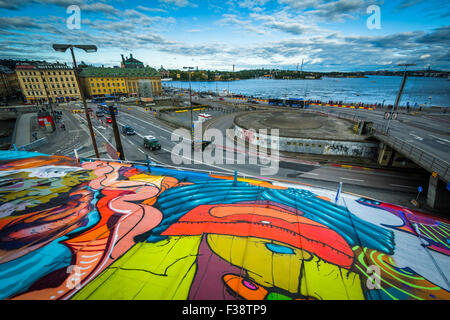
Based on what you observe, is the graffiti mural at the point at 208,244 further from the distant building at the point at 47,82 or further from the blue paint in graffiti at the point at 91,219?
the distant building at the point at 47,82

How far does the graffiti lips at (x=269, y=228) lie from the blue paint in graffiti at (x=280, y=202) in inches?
23.5

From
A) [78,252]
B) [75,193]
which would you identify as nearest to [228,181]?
[78,252]

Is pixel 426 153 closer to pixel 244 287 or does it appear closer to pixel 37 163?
pixel 244 287

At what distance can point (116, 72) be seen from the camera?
115 m

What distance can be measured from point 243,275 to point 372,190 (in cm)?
2137

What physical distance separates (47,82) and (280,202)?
140 m

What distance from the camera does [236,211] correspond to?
1095 cm

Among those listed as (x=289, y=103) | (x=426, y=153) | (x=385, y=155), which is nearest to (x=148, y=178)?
(x=426, y=153)

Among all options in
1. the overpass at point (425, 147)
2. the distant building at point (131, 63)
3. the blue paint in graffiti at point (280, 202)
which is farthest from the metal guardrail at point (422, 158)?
the distant building at point (131, 63)

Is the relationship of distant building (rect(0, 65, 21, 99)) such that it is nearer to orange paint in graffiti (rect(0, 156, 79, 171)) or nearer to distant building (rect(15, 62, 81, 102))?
distant building (rect(15, 62, 81, 102))

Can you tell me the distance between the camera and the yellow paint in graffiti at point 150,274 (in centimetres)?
609

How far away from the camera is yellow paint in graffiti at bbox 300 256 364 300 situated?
6508 millimetres

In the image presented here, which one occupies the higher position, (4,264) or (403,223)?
(4,264)
